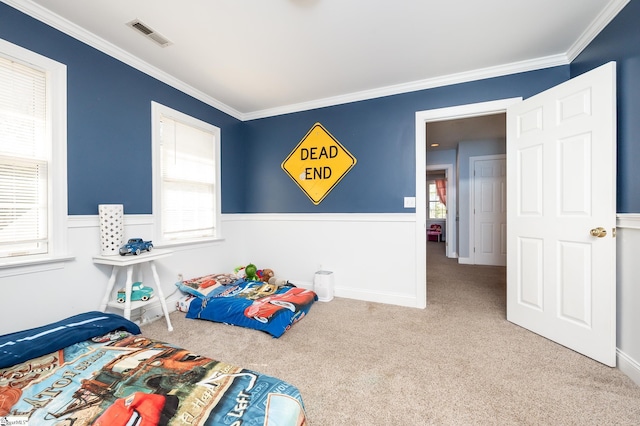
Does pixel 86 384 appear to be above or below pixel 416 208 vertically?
below

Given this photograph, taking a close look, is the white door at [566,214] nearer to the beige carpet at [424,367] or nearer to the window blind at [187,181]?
the beige carpet at [424,367]

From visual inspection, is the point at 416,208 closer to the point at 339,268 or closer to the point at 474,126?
the point at 339,268

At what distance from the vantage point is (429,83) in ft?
9.46

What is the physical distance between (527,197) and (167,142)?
3775 millimetres

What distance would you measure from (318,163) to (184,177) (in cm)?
170

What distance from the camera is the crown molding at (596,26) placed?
180cm

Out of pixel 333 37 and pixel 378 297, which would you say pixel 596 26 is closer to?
pixel 333 37

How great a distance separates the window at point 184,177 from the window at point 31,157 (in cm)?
77

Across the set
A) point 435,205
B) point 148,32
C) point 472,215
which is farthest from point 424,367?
point 435,205

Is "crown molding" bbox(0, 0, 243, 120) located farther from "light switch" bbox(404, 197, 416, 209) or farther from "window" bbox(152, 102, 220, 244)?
"light switch" bbox(404, 197, 416, 209)

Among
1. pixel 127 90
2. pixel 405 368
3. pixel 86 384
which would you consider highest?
pixel 127 90

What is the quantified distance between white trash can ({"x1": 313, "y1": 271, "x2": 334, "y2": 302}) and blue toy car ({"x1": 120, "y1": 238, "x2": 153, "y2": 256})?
1847mm

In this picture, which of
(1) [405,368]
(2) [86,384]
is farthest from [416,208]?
(2) [86,384]

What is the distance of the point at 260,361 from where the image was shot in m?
1.87
